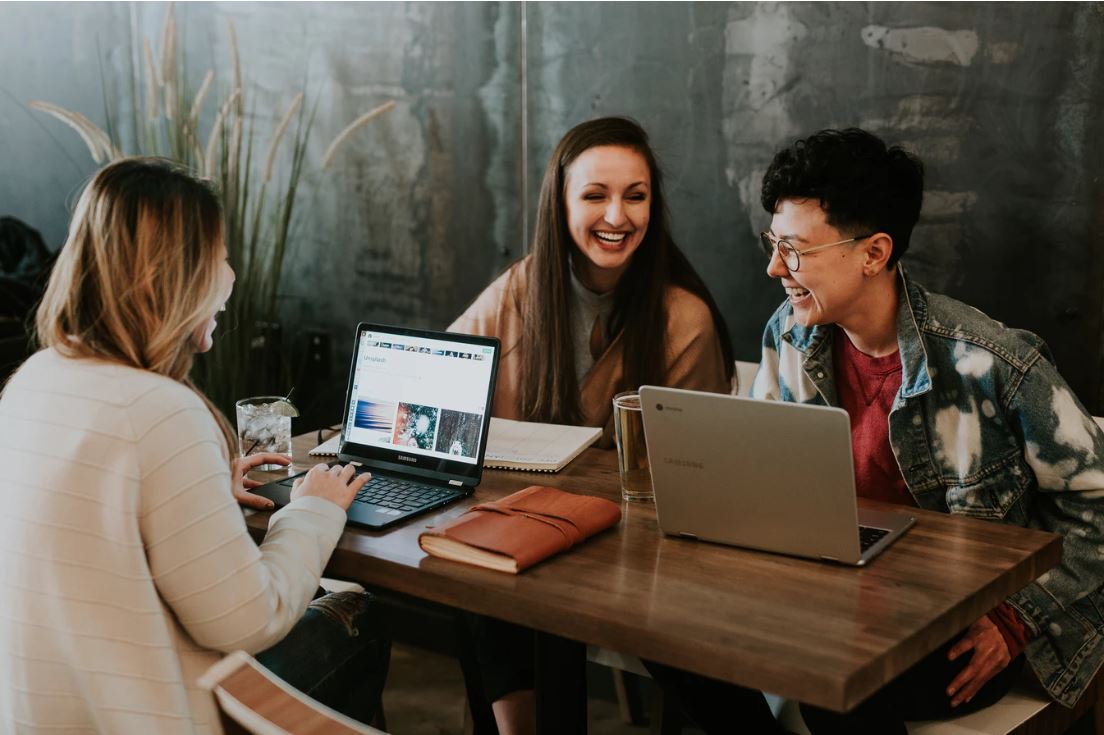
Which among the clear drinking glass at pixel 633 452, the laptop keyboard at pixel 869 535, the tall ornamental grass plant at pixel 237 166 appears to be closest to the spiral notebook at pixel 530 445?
the clear drinking glass at pixel 633 452

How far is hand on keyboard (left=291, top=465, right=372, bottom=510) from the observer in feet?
5.72

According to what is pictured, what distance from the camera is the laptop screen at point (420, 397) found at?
196 centimetres

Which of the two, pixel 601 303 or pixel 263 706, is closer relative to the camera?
pixel 263 706

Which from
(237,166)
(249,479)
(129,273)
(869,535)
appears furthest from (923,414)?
(237,166)

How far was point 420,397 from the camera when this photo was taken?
201 cm

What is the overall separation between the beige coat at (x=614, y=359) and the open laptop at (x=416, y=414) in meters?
0.46

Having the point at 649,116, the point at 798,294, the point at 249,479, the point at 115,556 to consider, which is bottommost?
the point at 249,479

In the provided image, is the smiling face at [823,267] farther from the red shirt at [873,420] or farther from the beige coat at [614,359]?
the beige coat at [614,359]

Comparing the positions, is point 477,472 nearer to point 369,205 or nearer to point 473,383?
point 473,383

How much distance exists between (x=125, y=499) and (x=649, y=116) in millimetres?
1999

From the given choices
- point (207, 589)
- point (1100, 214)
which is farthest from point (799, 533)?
point (1100, 214)

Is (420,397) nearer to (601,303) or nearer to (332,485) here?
(332,485)

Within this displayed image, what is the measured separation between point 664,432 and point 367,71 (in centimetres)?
232

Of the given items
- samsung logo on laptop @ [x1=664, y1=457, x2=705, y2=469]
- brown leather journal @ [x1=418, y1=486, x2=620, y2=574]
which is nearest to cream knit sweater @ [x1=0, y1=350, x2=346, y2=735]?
brown leather journal @ [x1=418, y1=486, x2=620, y2=574]
